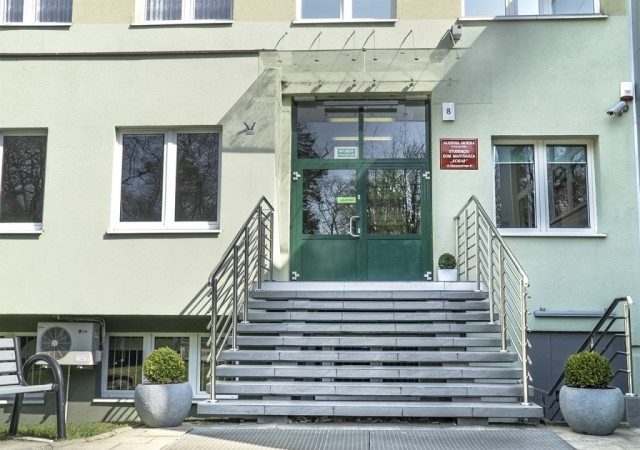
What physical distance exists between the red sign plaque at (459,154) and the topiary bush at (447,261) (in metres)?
1.25

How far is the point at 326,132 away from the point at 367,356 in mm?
3862

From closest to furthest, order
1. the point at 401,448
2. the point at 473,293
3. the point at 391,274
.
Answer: the point at 401,448 < the point at 473,293 < the point at 391,274

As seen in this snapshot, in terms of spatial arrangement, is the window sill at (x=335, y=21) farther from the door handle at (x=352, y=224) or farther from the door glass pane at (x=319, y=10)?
the door handle at (x=352, y=224)

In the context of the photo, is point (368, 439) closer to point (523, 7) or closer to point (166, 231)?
point (166, 231)

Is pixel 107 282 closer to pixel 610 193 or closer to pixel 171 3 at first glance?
pixel 171 3

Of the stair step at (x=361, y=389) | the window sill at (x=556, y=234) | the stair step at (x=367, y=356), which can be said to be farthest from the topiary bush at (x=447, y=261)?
the stair step at (x=361, y=389)

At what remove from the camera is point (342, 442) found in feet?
19.5

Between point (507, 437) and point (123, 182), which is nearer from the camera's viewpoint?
point (507, 437)

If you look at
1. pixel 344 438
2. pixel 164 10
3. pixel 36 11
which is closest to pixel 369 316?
pixel 344 438

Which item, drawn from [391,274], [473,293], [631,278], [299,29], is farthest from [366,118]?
[631,278]

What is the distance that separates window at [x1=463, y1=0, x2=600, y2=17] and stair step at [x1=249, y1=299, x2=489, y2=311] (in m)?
4.20

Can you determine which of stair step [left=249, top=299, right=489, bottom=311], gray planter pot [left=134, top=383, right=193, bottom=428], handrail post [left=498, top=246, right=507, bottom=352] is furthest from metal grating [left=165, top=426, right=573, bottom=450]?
stair step [left=249, top=299, right=489, bottom=311]

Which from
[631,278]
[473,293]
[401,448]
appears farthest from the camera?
[631,278]

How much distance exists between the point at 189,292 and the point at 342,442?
3.87 meters
